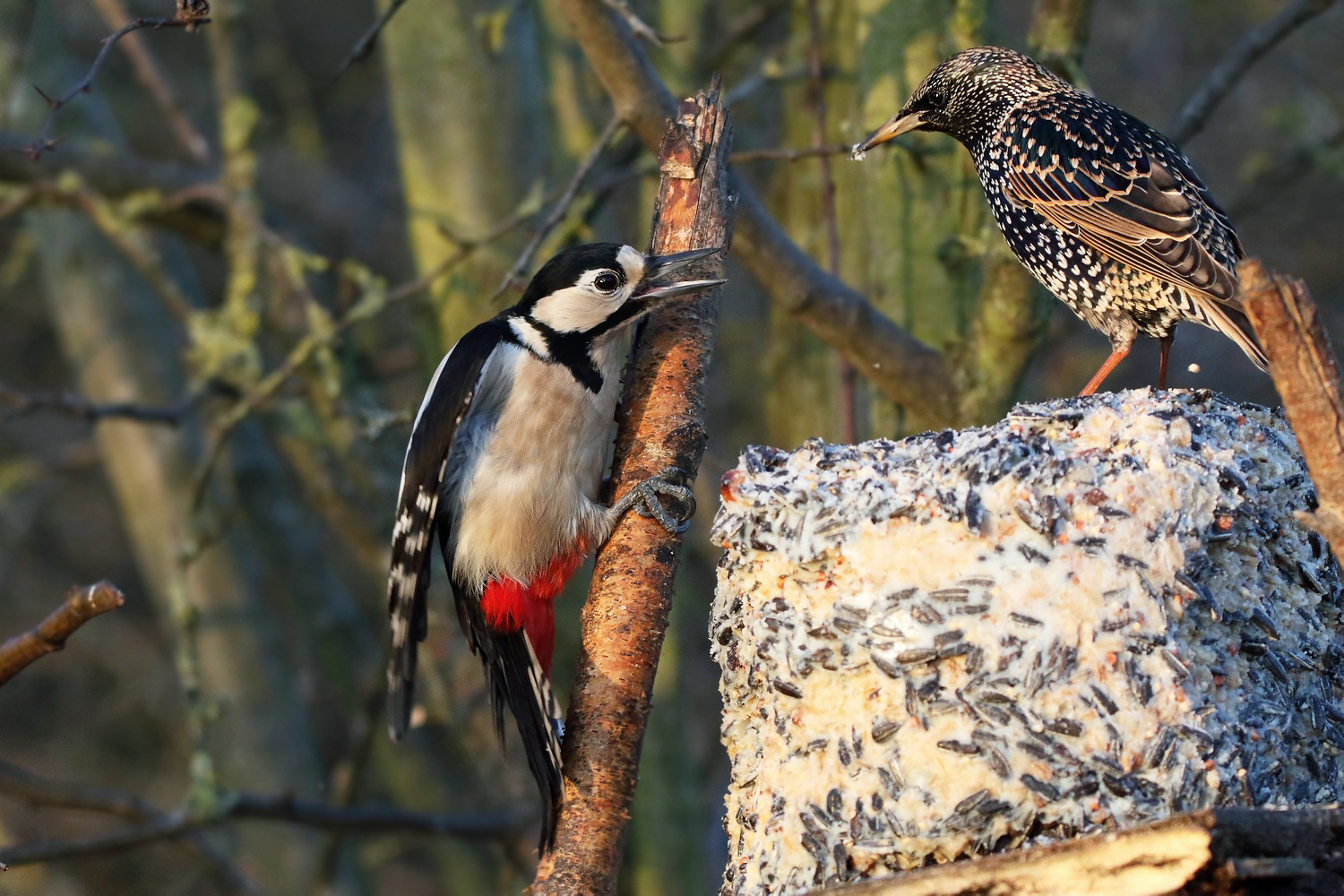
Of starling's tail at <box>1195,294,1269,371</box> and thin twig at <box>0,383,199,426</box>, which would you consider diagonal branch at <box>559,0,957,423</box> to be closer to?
starling's tail at <box>1195,294,1269,371</box>

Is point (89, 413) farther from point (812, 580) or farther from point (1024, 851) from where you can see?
point (1024, 851)

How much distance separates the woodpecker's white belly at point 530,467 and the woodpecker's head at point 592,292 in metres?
0.08

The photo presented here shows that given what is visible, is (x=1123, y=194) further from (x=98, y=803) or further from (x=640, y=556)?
(x=98, y=803)

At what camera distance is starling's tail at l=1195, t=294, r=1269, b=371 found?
299 centimetres

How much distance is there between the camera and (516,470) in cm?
383

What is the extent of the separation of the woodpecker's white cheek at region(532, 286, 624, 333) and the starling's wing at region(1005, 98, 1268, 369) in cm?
105

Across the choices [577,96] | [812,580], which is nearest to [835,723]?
[812,580]

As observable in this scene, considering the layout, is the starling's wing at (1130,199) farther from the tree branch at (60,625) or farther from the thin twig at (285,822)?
the thin twig at (285,822)

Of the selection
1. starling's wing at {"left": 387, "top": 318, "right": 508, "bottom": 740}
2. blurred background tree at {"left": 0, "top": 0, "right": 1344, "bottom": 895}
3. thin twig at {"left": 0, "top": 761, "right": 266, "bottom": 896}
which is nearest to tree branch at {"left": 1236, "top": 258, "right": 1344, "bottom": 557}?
starling's wing at {"left": 387, "top": 318, "right": 508, "bottom": 740}

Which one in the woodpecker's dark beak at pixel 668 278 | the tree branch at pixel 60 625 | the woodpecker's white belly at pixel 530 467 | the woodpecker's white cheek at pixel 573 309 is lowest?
the tree branch at pixel 60 625

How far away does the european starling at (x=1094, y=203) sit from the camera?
3.16 metres

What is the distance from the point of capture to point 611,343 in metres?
3.84

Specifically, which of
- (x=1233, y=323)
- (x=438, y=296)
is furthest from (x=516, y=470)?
(x=438, y=296)

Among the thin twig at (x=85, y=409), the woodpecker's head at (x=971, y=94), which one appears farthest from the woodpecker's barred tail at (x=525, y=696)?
the thin twig at (x=85, y=409)
